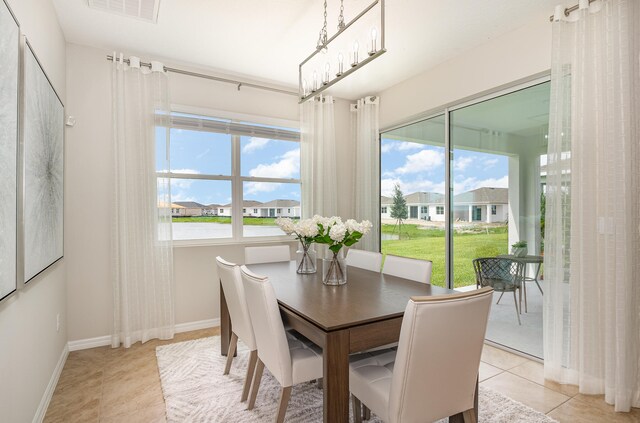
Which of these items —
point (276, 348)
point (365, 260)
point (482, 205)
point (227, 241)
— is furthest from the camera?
point (227, 241)

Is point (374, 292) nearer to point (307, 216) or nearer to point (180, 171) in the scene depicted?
point (307, 216)

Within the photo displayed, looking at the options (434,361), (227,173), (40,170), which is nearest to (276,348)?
(434,361)

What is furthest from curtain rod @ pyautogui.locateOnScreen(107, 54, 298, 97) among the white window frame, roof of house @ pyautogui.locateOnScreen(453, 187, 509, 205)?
roof of house @ pyautogui.locateOnScreen(453, 187, 509, 205)

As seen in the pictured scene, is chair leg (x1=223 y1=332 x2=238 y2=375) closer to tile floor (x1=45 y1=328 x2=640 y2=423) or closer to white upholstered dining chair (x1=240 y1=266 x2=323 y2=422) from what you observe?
tile floor (x1=45 y1=328 x2=640 y2=423)

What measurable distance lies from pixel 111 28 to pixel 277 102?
1.80m

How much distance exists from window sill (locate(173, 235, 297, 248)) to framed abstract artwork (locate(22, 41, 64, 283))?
3.57ft

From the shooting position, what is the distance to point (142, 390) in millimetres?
2377

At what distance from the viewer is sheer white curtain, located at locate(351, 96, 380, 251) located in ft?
14.5

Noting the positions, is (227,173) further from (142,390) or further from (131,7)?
(142,390)

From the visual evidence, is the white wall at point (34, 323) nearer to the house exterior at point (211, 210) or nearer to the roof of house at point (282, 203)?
the house exterior at point (211, 210)

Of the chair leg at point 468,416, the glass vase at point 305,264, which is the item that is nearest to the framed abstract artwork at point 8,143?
the glass vase at point 305,264

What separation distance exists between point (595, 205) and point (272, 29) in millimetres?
2856

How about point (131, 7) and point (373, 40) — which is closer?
point (373, 40)

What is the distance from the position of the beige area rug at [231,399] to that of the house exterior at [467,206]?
156 centimetres
